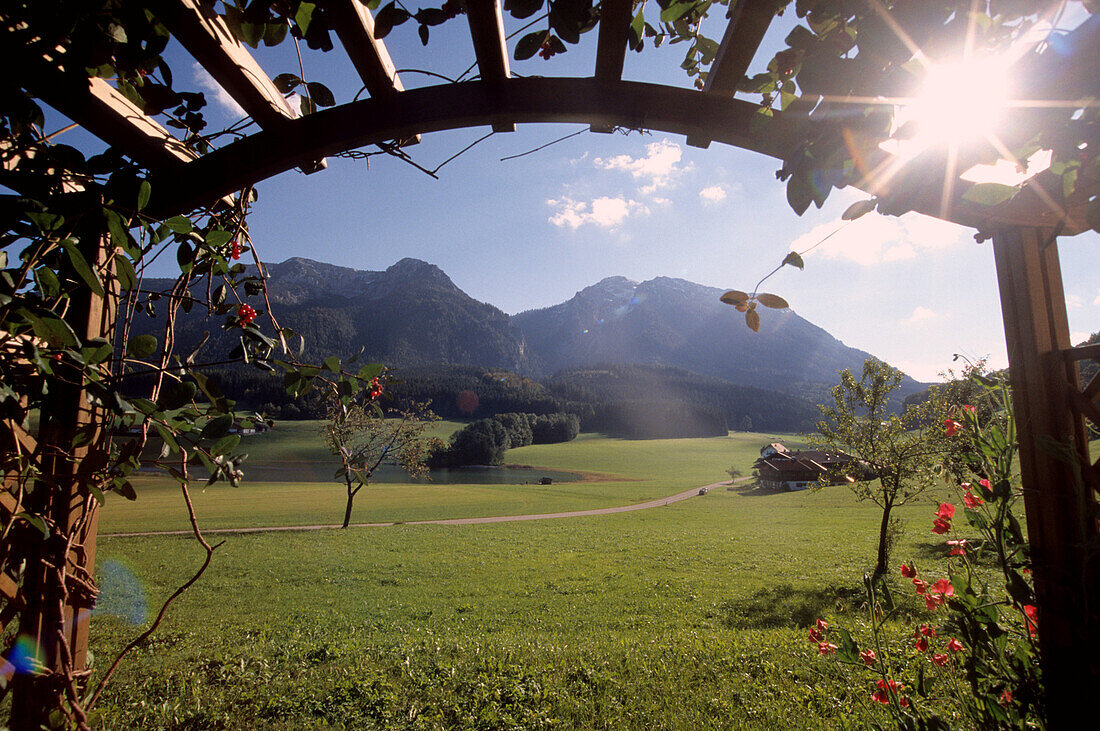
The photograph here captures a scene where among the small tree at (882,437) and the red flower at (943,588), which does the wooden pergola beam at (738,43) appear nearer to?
the red flower at (943,588)

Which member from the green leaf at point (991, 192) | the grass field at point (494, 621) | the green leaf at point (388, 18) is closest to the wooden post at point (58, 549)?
the green leaf at point (388, 18)

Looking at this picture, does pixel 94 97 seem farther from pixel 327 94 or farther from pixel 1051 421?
pixel 1051 421

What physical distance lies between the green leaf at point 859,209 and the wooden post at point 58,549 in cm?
156

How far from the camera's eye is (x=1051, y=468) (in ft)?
4.19

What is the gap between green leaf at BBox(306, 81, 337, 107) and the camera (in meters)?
1.42

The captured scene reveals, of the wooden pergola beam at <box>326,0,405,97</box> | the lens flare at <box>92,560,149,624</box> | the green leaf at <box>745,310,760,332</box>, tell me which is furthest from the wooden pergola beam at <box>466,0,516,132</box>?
the lens flare at <box>92,560,149,624</box>

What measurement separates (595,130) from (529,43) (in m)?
0.36

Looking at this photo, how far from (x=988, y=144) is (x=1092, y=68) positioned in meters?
0.14

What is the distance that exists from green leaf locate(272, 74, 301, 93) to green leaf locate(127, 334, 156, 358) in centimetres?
82

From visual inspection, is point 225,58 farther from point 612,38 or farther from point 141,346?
point 612,38

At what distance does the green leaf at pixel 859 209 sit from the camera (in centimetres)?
Answer: 93

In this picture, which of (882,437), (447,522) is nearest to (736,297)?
(882,437)

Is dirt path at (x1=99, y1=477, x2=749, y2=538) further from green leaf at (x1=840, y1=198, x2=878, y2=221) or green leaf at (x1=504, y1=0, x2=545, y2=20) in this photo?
green leaf at (x1=840, y1=198, x2=878, y2=221)

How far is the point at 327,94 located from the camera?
143 cm
